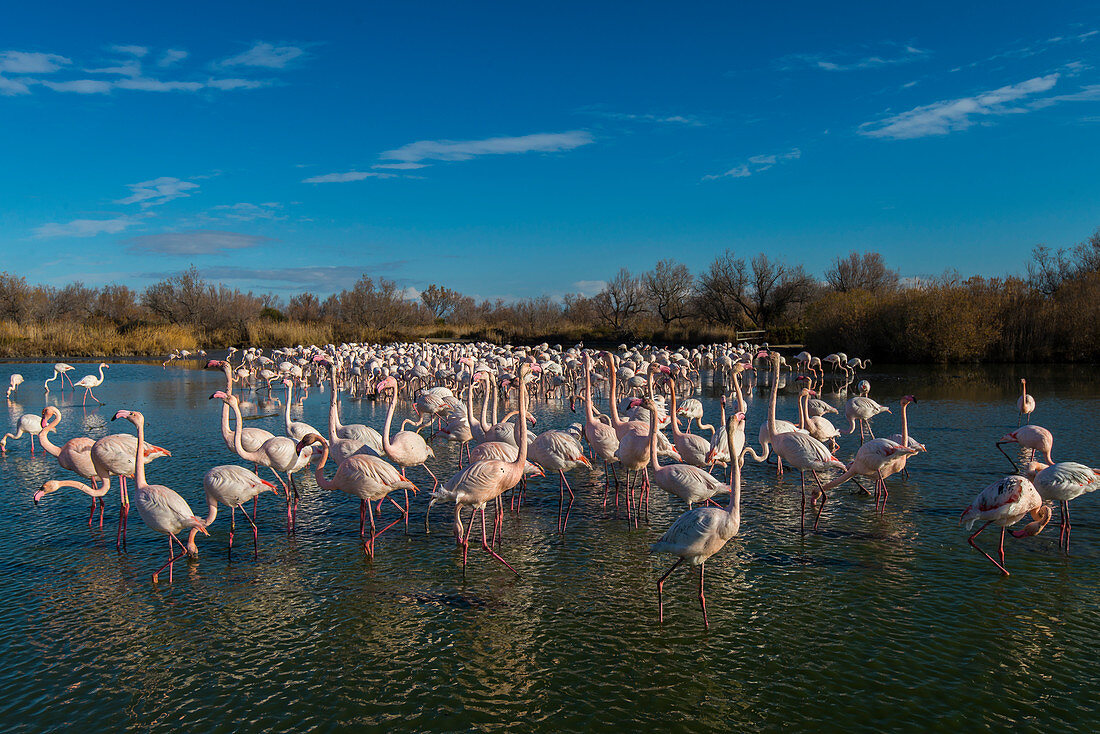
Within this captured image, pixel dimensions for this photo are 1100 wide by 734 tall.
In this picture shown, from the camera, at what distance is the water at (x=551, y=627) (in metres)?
4.49

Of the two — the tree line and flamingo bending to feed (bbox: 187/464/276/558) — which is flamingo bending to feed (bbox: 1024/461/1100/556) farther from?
the tree line

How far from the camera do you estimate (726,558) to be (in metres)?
7.07

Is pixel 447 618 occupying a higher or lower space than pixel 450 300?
lower

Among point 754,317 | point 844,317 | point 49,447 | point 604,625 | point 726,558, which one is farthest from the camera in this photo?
point 754,317

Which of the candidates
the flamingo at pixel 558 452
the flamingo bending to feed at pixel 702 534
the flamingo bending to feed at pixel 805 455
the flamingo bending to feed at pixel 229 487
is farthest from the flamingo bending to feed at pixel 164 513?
the flamingo bending to feed at pixel 805 455

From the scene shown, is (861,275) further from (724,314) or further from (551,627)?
(551,627)

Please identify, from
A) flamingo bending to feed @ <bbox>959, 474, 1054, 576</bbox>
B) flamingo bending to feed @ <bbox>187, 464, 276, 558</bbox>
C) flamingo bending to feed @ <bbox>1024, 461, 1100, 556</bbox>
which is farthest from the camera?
flamingo bending to feed @ <bbox>187, 464, 276, 558</bbox>

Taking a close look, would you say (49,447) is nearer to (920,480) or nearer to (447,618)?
(447,618)

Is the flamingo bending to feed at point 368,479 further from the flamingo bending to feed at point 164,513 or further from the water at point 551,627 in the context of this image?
the flamingo bending to feed at point 164,513

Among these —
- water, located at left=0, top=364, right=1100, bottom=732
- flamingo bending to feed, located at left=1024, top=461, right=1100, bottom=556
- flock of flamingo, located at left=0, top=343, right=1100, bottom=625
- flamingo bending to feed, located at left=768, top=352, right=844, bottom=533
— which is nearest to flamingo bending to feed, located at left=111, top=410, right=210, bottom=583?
flock of flamingo, located at left=0, top=343, right=1100, bottom=625

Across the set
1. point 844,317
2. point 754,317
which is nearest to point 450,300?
point 754,317

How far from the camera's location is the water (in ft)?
14.7

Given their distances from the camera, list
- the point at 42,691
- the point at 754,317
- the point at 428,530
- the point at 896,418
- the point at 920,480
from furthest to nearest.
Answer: the point at 754,317, the point at 896,418, the point at 920,480, the point at 428,530, the point at 42,691

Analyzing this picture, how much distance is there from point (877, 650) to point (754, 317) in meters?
52.0
